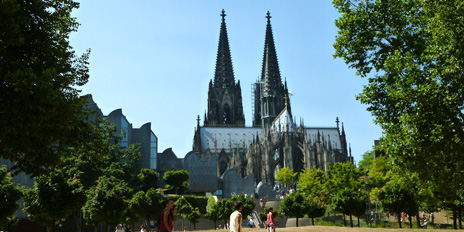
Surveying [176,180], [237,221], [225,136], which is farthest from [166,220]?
[225,136]

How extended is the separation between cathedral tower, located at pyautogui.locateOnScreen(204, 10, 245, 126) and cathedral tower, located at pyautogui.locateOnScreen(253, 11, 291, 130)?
661 centimetres

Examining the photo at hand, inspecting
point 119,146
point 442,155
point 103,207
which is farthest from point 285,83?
point 442,155

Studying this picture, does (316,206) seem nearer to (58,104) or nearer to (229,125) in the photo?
(58,104)

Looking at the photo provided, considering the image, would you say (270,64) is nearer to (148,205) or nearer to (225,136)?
(225,136)

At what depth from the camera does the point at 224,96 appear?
13200 cm

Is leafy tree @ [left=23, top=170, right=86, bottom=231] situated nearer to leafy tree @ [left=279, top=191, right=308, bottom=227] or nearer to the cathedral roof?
leafy tree @ [left=279, top=191, right=308, bottom=227]

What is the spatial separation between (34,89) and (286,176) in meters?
→ 78.6

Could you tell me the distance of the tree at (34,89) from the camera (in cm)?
1357

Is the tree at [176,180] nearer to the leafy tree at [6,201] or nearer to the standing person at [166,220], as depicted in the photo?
the leafy tree at [6,201]

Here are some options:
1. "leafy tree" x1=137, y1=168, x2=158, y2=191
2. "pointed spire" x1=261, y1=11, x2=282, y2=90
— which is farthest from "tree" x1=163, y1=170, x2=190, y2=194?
"pointed spire" x1=261, y1=11, x2=282, y2=90

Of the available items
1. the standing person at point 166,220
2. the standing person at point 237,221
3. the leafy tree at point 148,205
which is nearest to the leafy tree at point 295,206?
the leafy tree at point 148,205

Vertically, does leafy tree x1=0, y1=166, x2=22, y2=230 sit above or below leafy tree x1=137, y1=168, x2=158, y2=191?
below

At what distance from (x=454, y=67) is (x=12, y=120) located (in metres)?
14.2

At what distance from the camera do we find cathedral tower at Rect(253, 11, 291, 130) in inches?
4882
